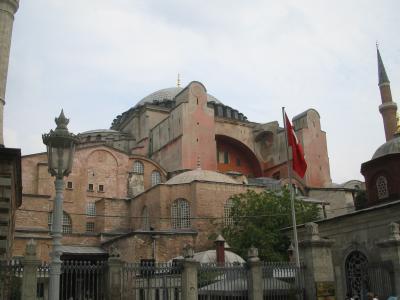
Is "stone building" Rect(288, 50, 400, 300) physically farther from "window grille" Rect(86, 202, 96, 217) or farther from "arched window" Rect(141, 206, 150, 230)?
"window grille" Rect(86, 202, 96, 217)

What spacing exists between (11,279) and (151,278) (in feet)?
10.9

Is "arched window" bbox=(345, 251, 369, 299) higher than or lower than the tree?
lower

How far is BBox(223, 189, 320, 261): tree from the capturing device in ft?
97.3

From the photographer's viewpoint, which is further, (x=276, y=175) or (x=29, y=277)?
(x=276, y=175)

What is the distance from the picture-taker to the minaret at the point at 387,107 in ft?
127

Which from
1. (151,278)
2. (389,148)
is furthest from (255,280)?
(389,148)

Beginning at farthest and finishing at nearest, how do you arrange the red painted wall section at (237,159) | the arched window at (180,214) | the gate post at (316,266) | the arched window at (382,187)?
the red painted wall section at (237,159) → the arched window at (180,214) → the arched window at (382,187) → the gate post at (316,266)

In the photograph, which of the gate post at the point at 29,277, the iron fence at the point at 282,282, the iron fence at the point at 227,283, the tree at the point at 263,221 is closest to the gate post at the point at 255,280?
the iron fence at the point at 227,283

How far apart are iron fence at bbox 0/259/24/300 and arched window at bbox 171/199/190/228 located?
21.9 metres

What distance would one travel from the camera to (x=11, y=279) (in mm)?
11781

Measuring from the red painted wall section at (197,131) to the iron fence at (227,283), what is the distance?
2981cm

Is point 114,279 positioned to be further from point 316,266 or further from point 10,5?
point 10,5

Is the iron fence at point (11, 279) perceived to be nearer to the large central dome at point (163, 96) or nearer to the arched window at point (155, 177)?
the arched window at point (155, 177)

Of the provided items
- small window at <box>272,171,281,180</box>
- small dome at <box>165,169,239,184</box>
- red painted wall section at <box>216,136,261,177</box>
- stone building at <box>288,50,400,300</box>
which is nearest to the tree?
small dome at <box>165,169,239,184</box>
